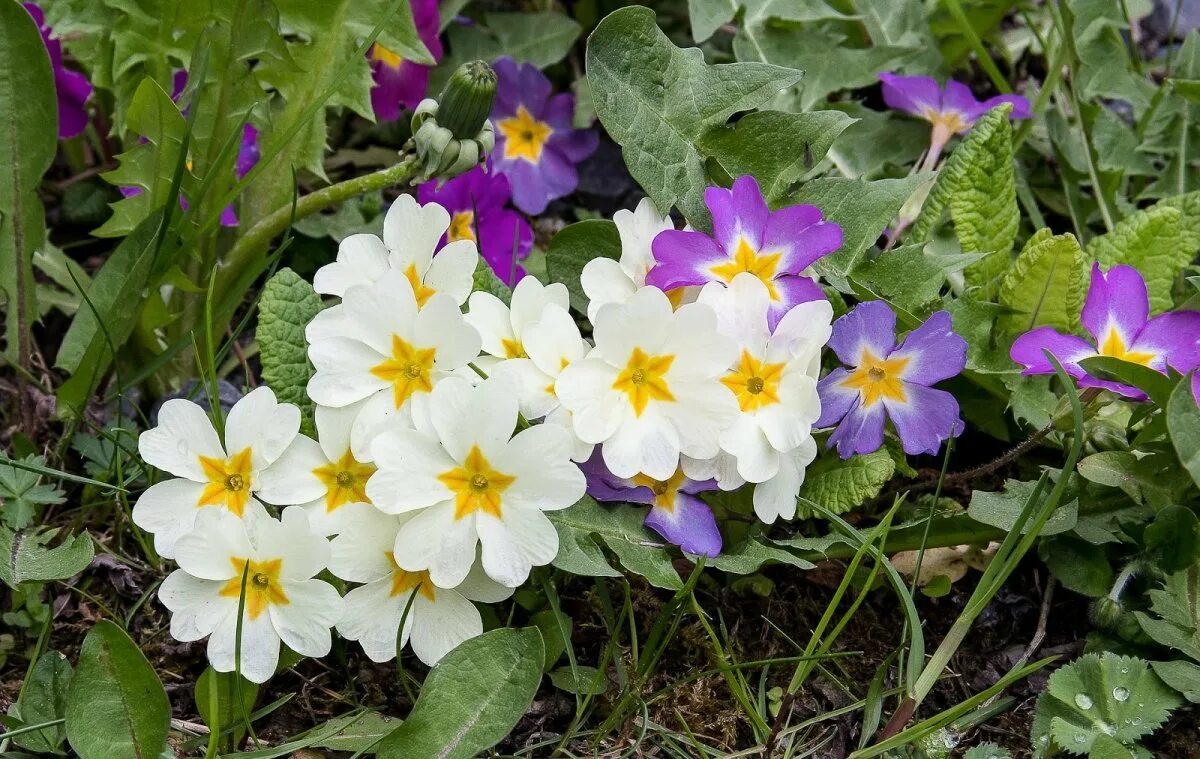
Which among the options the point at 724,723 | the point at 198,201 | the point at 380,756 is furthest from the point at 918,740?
the point at 198,201

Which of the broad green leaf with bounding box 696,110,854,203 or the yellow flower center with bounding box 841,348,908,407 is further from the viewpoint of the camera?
the broad green leaf with bounding box 696,110,854,203

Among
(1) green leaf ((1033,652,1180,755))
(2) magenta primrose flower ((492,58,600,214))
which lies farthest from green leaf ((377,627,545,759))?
(2) magenta primrose flower ((492,58,600,214))

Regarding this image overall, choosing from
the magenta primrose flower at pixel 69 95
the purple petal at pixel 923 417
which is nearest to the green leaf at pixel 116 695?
the purple petal at pixel 923 417

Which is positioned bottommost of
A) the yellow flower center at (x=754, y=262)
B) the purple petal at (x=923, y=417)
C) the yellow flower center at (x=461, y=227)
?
the yellow flower center at (x=461, y=227)

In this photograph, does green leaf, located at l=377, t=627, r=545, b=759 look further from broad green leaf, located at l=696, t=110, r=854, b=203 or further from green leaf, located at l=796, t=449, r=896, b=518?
broad green leaf, located at l=696, t=110, r=854, b=203

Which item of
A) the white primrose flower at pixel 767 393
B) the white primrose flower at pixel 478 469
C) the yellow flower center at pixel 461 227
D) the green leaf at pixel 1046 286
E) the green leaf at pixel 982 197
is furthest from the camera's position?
the yellow flower center at pixel 461 227

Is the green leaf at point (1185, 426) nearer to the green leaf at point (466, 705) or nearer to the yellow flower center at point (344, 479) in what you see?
the green leaf at point (466, 705)

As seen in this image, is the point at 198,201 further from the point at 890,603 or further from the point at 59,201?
the point at 890,603
